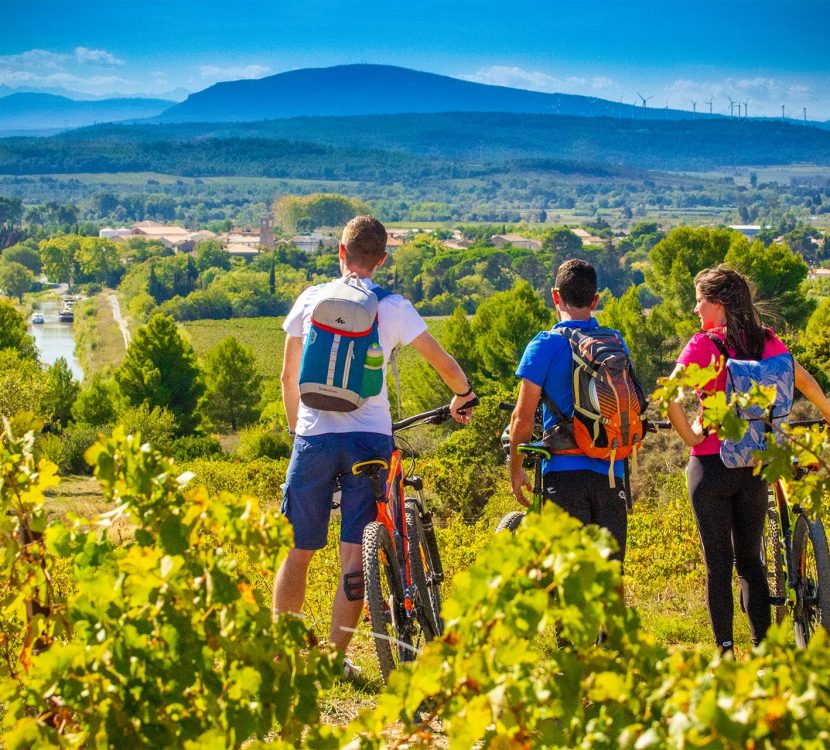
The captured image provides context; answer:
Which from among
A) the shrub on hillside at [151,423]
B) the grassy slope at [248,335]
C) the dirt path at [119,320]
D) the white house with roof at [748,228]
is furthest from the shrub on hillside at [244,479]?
the white house with roof at [748,228]

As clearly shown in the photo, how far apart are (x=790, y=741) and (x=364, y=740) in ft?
2.00

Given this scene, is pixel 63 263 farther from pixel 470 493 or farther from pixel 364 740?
pixel 364 740

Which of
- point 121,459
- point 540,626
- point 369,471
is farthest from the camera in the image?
point 369,471

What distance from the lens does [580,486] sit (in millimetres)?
3779

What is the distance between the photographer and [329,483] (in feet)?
12.0

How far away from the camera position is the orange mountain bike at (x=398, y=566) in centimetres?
346

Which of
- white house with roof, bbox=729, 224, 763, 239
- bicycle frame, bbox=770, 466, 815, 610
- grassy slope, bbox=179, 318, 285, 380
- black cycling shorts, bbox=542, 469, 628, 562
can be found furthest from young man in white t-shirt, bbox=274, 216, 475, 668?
white house with roof, bbox=729, 224, 763, 239

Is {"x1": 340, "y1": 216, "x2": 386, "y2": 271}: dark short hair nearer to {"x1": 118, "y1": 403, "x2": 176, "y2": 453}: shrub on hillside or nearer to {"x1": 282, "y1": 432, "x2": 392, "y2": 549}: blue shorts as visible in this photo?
{"x1": 282, "y1": 432, "x2": 392, "y2": 549}: blue shorts

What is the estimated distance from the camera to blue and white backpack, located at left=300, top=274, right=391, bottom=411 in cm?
351

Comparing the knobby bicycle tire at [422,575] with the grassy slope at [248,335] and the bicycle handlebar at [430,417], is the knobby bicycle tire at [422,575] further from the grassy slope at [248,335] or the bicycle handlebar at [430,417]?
the grassy slope at [248,335]

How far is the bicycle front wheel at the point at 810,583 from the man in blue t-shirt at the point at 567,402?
60 centimetres

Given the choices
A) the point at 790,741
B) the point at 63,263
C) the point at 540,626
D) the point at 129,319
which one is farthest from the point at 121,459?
the point at 63,263

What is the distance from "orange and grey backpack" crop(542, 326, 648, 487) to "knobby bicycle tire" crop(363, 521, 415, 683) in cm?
67

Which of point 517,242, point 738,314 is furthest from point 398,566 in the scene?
point 517,242
